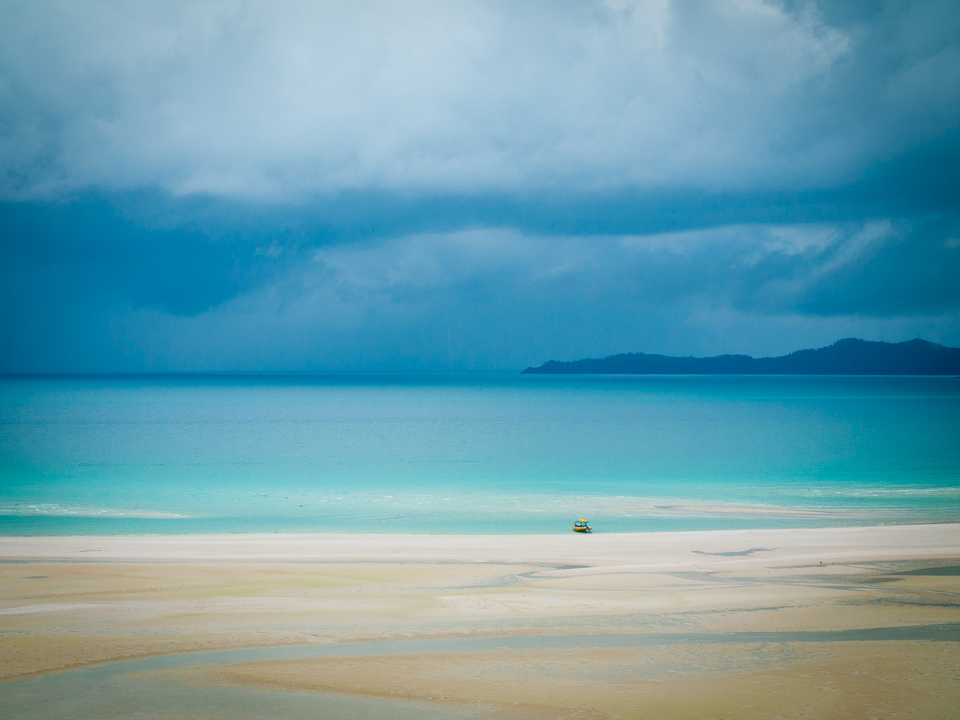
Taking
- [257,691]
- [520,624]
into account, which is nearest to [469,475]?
[520,624]

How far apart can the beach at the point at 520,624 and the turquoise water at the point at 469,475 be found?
7.69 m

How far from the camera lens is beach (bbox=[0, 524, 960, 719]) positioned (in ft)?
29.0

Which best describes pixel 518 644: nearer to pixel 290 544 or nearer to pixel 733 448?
pixel 290 544

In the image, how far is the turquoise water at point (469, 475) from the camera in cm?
2642

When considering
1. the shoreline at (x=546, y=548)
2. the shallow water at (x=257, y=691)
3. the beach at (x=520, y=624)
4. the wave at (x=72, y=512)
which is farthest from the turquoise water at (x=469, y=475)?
the shallow water at (x=257, y=691)

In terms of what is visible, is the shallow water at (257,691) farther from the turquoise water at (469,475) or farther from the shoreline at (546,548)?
the turquoise water at (469,475)

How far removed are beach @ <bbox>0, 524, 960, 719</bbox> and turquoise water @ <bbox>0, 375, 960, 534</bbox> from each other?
7692 mm

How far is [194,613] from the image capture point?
12.2m

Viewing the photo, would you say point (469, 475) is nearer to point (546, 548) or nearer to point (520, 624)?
point (546, 548)

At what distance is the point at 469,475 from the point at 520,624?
28923mm

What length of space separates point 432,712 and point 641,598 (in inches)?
235

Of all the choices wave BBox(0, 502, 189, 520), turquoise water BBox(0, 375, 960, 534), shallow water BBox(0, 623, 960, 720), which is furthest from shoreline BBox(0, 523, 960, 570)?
wave BBox(0, 502, 189, 520)

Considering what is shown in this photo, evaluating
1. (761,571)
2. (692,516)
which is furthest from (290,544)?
(692,516)

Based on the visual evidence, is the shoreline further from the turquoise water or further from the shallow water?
the shallow water
